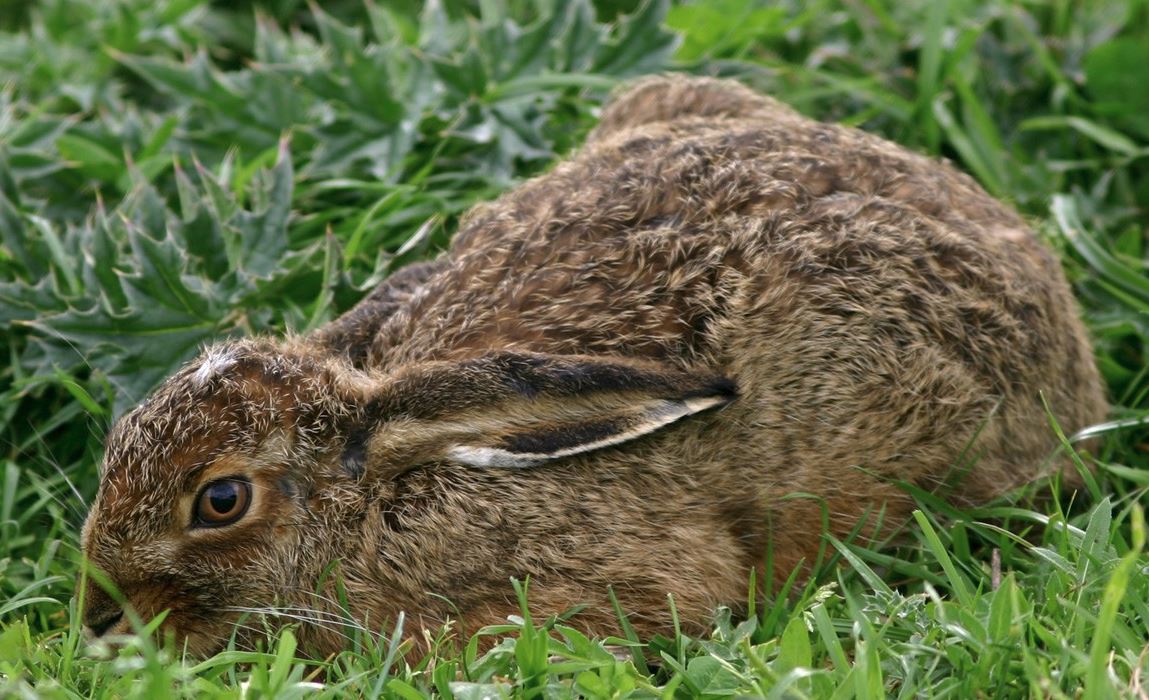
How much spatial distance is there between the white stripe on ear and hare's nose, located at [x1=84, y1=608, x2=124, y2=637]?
1033 mm

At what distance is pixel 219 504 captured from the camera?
402cm

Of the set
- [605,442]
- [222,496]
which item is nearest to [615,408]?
[605,442]

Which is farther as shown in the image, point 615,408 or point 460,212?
point 460,212

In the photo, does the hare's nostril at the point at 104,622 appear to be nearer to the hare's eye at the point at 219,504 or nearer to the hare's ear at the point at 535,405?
the hare's eye at the point at 219,504

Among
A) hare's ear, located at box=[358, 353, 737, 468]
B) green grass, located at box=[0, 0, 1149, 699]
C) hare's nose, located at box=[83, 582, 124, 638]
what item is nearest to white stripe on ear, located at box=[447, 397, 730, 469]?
hare's ear, located at box=[358, 353, 737, 468]

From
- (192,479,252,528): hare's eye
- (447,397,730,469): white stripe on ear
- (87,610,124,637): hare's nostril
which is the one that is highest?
(447,397,730,469): white stripe on ear

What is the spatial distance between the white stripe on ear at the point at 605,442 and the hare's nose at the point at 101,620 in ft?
3.39

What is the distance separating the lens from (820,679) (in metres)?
3.53

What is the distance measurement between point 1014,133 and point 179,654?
4.41 m

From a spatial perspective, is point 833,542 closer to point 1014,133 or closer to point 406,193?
point 406,193

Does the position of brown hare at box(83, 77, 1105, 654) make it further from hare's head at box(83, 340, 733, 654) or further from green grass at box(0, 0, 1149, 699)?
green grass at box(0, 0, 1149, 699)

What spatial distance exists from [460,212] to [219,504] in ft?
7.37

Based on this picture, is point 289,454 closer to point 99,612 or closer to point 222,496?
point 222,496

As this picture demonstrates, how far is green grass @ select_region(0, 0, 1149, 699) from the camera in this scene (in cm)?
368
